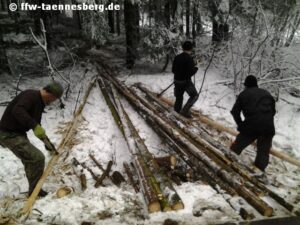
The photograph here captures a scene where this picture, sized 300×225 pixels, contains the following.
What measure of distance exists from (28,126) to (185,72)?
4.60 metres

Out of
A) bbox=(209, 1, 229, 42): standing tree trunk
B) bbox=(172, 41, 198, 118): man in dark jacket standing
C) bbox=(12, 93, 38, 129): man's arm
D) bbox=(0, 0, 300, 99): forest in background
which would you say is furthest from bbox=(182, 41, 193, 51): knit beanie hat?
bbox=(209, 1, 229, 42): standing tree trunk

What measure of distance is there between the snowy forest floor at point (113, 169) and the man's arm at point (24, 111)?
1.30 meters

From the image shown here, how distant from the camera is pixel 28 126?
5238 mm

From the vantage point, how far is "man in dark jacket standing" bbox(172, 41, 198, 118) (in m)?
8.44

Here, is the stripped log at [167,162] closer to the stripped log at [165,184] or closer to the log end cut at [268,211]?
the stripped log at [165,184]

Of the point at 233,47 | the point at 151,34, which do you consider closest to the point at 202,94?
the point at 233,47

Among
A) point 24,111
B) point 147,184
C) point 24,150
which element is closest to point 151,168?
point 147,184

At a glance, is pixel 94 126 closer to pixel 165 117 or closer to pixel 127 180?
pixel 165 117

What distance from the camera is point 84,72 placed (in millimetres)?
13953

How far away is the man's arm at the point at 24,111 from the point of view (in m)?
5.10

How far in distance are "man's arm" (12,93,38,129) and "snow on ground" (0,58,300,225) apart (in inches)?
51.4

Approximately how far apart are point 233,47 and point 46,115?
6.55 meters

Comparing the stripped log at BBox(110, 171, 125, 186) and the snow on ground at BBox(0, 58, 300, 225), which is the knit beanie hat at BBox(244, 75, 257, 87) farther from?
the stripped log at BBox(110, 171, 125, 186)

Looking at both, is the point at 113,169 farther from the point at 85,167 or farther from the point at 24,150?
the point at 24,150
